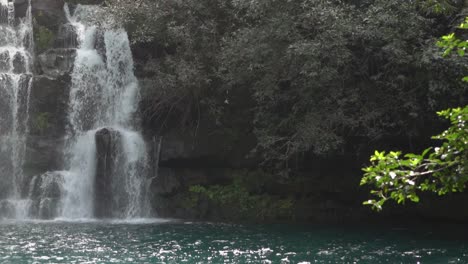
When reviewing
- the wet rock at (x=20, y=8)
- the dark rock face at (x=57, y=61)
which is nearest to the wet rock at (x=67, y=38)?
the dark rock face at (x=57, y=61)

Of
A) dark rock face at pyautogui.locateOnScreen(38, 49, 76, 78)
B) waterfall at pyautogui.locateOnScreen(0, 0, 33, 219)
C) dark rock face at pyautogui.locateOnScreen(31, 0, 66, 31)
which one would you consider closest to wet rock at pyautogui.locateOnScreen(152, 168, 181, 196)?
waterfall at pyautogui.locateOnScreen(0, 0, 33, 219)

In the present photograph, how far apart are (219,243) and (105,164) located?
336 inches

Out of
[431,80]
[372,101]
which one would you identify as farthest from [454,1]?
[372,101]

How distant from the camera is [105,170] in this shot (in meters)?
22.4

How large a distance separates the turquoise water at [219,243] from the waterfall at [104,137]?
2.33 meters

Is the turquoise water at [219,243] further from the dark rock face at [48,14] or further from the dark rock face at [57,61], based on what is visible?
the dark rock face at [48,14]

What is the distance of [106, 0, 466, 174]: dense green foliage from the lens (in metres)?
16.6

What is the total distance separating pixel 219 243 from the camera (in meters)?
15.6

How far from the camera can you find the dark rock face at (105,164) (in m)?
22.2

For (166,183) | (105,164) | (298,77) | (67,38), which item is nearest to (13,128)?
(105,164)

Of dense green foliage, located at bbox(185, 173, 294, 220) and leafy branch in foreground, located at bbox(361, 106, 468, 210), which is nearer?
leafy branch in foreground, located at bbox(361, 106, 468, 210)

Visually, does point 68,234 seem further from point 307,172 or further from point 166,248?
point 307,172

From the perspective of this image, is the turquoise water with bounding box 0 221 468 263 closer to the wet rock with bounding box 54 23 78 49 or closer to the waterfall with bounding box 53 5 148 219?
the waterfall with bounding box 53 5 148 219

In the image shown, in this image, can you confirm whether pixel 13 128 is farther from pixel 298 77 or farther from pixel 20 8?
pixel 298 77
